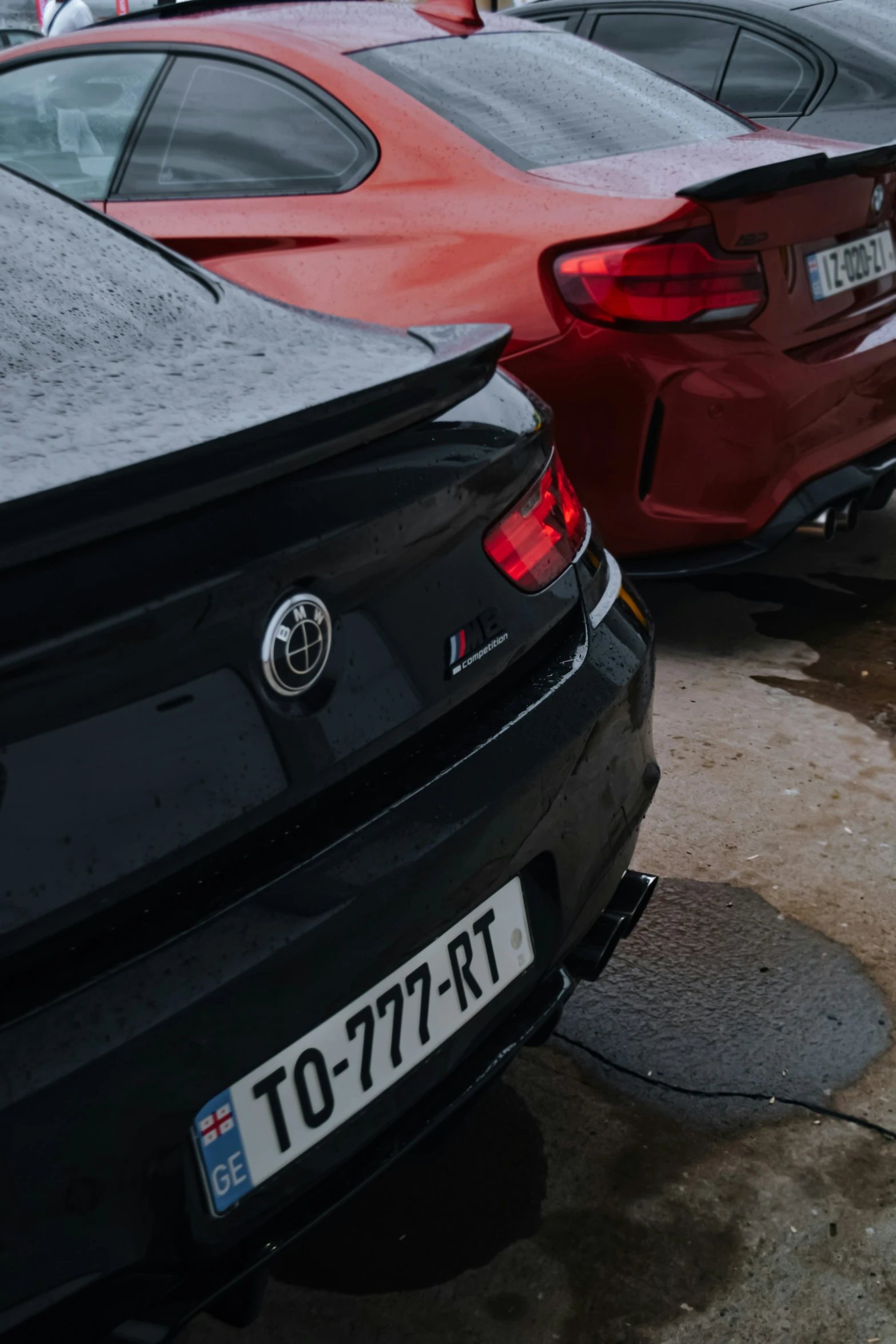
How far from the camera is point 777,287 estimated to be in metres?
3.14

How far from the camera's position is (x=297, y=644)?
3.98 ft

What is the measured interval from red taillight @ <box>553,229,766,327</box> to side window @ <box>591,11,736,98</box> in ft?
9.27

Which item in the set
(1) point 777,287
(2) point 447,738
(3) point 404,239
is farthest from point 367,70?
(2) point 447,738

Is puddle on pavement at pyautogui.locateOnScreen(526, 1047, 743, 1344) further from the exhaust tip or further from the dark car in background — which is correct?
the dark car in background

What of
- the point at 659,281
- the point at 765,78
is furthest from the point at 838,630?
the point at 765,78

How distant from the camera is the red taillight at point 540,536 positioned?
1.55 m

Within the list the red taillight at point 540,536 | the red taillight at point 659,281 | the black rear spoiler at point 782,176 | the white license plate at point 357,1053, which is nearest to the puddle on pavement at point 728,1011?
the white license plate at point 357,1053

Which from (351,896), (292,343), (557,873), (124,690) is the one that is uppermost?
(292,343)

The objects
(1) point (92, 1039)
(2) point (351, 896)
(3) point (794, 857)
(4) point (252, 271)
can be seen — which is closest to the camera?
(1) point (92, 1039)

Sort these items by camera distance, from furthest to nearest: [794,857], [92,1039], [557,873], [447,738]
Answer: [794,857] < [557,873] < [447,738] < [92,1039]

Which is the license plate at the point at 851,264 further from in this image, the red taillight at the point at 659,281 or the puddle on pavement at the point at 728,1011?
the puddle on pavement at the point at 728,1011

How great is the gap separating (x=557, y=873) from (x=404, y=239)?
2091 mm

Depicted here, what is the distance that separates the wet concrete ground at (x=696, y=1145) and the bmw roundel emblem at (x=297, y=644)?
56 centimetres

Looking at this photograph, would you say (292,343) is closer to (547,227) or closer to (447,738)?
(447,738)
